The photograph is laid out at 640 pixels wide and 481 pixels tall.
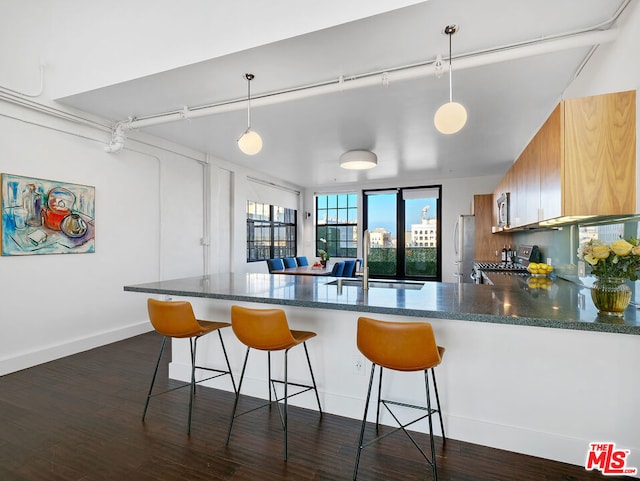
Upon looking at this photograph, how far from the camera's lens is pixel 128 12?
2.97 metres

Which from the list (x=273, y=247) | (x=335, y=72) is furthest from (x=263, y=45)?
(x=273, y=247)

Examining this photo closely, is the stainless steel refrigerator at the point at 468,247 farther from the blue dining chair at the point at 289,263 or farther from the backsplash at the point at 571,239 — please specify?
the blue dining chair at the point at 289,263

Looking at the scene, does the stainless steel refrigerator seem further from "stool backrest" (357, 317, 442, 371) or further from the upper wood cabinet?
"stool backrest" (357, 317, 442, 371)

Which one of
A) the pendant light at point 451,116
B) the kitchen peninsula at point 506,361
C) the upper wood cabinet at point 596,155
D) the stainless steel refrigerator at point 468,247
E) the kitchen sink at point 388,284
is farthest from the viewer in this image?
the stainless steel refrigerator at point 468,247

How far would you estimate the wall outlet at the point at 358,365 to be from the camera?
7.97 ft

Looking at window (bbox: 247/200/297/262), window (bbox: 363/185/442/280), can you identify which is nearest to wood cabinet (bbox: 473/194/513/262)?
window (bbox: 363/185/442/280)

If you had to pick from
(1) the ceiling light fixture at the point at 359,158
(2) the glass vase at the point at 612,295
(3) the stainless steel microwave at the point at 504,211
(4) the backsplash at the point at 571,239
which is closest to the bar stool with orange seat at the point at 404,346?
(2) the glass vase at the point at 612,295

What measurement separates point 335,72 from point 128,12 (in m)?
1.92

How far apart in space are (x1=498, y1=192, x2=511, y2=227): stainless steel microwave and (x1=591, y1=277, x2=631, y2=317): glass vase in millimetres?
2604

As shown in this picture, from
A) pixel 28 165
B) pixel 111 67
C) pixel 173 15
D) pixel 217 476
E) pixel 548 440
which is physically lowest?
pixel 217 476

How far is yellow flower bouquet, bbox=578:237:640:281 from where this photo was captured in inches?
65.3

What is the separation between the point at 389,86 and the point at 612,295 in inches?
92.9

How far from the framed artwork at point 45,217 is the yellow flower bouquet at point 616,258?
4.65 m

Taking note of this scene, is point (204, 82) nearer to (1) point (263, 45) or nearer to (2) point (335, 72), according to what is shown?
(1) point (263, 45)
